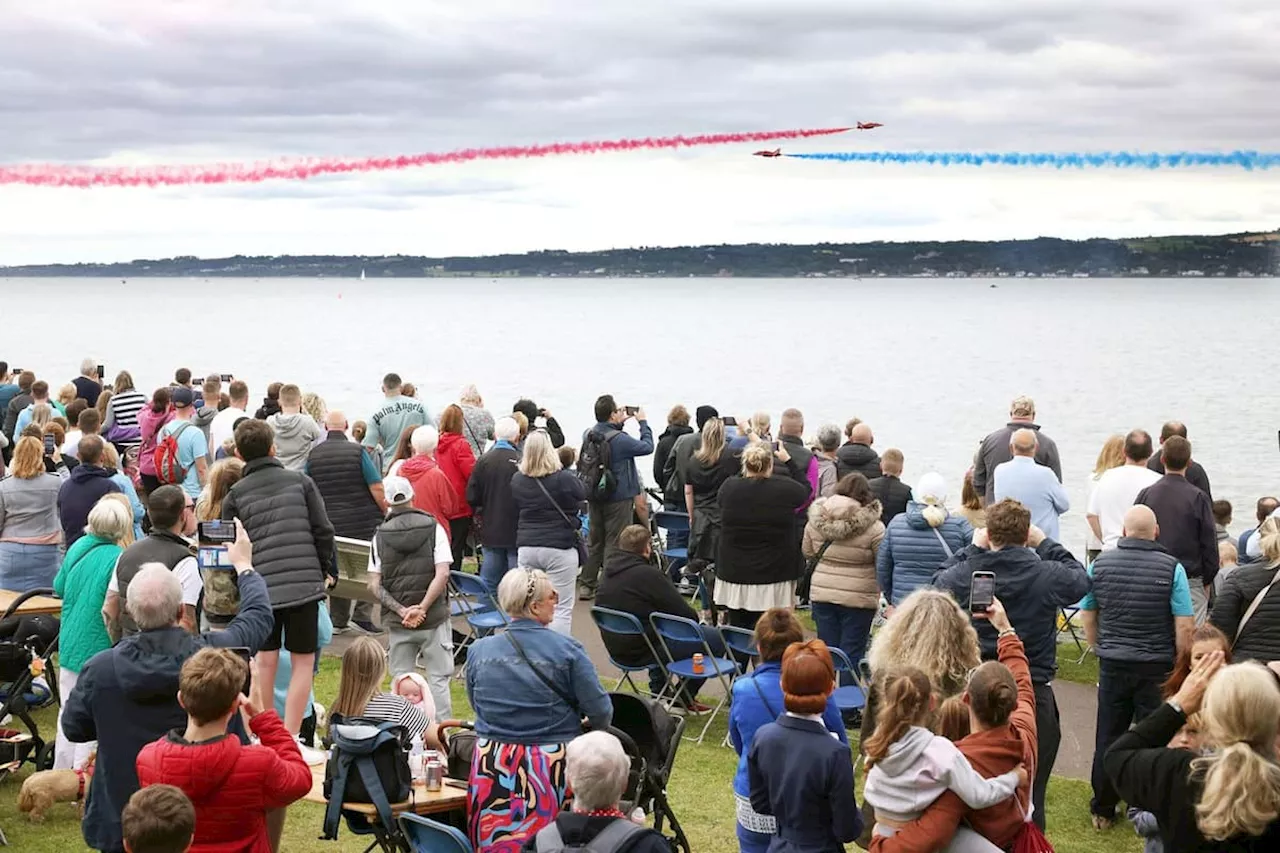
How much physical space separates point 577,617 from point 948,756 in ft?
24.8

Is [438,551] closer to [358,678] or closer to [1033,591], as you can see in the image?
[358,678]

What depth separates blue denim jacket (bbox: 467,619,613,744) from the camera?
5637 mm

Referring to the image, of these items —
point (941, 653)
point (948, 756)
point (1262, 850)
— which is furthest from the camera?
point (941, 653)

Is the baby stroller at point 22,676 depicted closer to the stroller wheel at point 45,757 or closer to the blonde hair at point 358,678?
the stroller wheel at point 45,757

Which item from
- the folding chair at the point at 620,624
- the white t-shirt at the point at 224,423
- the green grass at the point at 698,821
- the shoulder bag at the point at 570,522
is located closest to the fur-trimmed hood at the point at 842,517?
the folding chair at the point at 620,624

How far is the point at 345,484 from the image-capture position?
34.4 ft

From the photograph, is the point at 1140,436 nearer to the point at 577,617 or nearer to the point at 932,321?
the point at 577,617

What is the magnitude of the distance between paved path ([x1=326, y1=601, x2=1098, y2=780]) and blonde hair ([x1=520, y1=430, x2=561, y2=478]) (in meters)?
1.53

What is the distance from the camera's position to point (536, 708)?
222 inches

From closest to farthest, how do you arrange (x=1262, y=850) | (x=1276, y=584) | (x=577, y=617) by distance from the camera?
(x=1262, y=850), (x=1276, y=584), (x=577, y=617)

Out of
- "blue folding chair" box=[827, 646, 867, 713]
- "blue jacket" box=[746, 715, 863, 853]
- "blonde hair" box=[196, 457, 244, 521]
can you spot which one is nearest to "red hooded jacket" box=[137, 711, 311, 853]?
"blue jacket" box=[746, 715, 863, 853]

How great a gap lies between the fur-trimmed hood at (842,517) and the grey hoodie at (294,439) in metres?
4.70

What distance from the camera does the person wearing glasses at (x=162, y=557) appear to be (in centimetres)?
647

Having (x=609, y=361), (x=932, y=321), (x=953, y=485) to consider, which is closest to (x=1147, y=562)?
(x=953, y=485)
